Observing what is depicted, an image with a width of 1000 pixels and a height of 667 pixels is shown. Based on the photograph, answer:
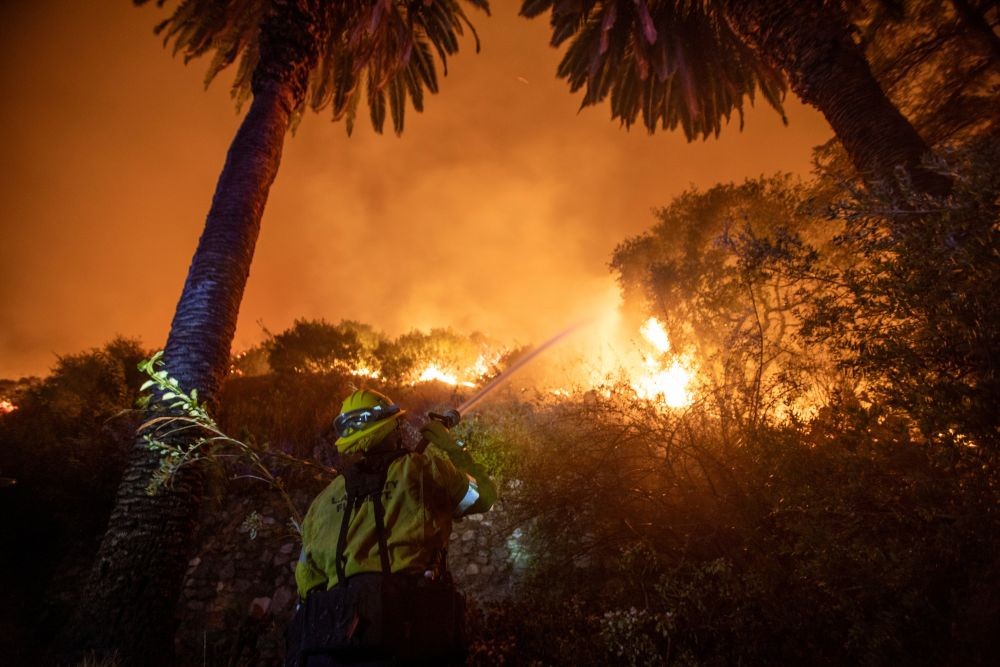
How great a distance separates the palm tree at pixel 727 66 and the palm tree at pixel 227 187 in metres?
3.00

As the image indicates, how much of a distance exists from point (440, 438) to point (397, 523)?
558 millimetres

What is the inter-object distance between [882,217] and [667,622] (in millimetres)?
3641

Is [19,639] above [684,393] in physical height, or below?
below

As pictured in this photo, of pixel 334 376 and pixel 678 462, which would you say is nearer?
pixel 678 462

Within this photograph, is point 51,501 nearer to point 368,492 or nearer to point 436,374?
point 368,492

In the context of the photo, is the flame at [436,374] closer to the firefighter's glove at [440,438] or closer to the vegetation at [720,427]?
the vegetation at [720,427]

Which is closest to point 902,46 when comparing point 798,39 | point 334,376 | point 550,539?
point 798,39

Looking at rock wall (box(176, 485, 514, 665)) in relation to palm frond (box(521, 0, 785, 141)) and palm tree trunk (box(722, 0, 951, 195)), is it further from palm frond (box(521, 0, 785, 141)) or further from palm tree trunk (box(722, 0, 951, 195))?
palm frond (box(521, 0, 785, 141))

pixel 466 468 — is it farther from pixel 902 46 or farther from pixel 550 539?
pixel 902 46

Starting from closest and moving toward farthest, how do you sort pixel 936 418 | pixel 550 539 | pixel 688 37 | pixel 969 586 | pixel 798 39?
pixel 969 586, pixel 936 418, pixel 550 539, pixel 798 39, pixel 688 37

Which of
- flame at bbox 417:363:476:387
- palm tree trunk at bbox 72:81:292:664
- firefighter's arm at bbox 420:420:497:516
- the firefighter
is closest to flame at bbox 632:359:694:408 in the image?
firefighter's arm at bbox 420:420:497:516

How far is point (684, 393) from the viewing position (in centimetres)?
578

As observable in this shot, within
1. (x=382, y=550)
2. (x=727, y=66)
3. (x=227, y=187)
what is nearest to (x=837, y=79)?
(x=727, y=66)

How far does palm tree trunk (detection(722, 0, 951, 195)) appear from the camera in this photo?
215 inches
